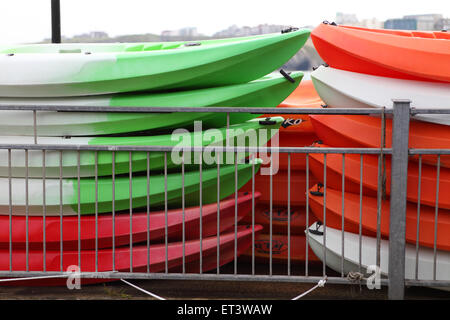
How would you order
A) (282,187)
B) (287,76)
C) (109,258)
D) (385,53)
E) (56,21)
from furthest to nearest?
(56,21), (282,187), (287,76), (109,258), (385,53)

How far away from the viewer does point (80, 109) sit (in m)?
2.85

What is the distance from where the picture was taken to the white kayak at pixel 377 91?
294 cm

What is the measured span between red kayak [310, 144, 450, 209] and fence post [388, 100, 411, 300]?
8.2 inches

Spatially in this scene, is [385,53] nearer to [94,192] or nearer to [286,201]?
[286,201]

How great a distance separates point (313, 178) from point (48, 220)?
1.56 metres

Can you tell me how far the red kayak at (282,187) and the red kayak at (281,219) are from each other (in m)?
0.06

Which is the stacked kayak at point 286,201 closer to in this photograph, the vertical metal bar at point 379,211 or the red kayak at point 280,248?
the red kayak at point 280,248

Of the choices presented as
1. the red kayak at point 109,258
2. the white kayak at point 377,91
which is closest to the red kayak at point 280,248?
the red kayak at point 109,258

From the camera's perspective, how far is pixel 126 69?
3.09 m

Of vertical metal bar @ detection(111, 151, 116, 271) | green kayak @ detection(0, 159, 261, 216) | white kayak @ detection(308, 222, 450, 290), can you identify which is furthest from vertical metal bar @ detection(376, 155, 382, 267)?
vertical metal bar @ detection(111, 151, 116, 271)

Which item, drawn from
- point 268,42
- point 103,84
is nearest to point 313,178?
point 268,42

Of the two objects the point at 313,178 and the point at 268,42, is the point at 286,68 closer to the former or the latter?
the point at 268,42

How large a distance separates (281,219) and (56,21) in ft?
7.11

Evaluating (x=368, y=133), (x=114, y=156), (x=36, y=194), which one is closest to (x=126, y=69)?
(x=114, y=156)
